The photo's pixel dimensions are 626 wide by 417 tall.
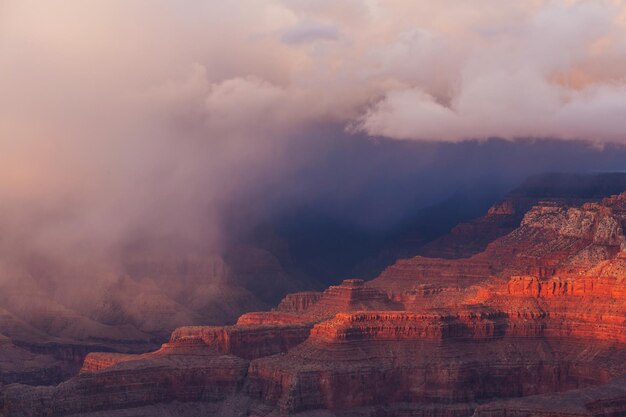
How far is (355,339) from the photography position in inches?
5522

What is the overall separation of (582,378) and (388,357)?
707 inches

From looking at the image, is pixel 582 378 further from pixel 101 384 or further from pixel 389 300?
pixel 389 300

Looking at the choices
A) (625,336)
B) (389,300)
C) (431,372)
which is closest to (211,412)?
(431,372)

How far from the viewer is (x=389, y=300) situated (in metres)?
195

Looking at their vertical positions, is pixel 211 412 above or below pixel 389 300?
below

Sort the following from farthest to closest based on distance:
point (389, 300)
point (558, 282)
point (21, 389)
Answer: point (389, 300) < point (558, 282) < point (21, 389)

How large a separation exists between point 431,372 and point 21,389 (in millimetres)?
37052

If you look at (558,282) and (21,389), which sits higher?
(558,282)

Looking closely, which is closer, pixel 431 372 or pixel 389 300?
pixel 431 372

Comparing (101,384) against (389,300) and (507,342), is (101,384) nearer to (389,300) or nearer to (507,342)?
(507,342)

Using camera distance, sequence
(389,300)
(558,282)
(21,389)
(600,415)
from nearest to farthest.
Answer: (600,415) → (21,389) → (558,282) → (389,300)

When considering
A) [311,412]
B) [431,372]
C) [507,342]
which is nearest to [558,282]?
[507,342]

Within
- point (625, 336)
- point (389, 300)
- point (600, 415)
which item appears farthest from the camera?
point (389, 300)

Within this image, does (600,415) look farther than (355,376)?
No
